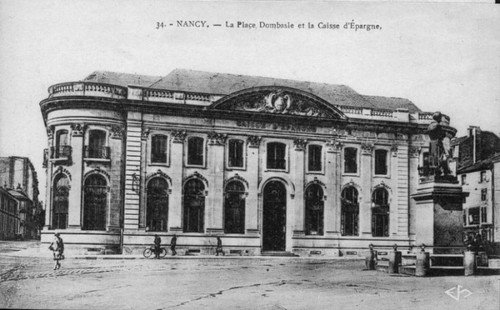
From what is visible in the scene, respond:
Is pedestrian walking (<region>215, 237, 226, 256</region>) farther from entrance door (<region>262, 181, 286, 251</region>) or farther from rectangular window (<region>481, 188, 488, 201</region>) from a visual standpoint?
rectangular window (<region>481, 188, 488, 201</region>)

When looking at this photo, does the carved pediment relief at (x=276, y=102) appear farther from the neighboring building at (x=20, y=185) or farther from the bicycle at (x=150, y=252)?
the neighboring building at (x=20, y=185)

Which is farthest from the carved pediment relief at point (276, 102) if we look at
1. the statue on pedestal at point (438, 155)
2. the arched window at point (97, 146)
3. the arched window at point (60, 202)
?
the statue on pedestal at point (438, 155)

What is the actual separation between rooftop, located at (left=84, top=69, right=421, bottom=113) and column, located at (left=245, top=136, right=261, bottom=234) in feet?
9.95

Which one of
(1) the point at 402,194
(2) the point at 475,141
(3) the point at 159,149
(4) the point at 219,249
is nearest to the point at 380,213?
(1) the point at 402,194

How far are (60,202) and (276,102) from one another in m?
11.8

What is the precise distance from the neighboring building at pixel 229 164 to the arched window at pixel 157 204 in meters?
0.05

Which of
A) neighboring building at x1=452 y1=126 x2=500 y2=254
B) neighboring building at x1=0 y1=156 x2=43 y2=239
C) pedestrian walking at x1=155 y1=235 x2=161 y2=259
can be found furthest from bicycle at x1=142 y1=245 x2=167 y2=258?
neighboring building at x1=452 y1=126 x2=500 y2=254

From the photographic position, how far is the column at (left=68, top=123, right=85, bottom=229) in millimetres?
28500

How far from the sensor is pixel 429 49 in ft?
58.2

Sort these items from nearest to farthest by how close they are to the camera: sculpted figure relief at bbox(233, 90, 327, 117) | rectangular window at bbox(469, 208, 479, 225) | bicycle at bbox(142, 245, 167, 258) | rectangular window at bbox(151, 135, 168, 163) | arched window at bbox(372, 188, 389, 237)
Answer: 1. bicycle at bbox(142, 245, 167, 258)
2. rectangular window at bbox(151, 135, 168, 163)
3. sculpted figure relief at bbox(233, 90, 327, 117)
4. arched window at bbox(372, 188, 389, 237)
5. rectangular window at bbox(469, 208, 479, 225)

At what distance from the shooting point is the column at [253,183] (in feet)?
102

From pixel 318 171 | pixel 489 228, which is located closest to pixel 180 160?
pixel 318 171

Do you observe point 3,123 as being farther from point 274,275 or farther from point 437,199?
point 437,199

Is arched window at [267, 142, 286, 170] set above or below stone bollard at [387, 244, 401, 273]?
above
